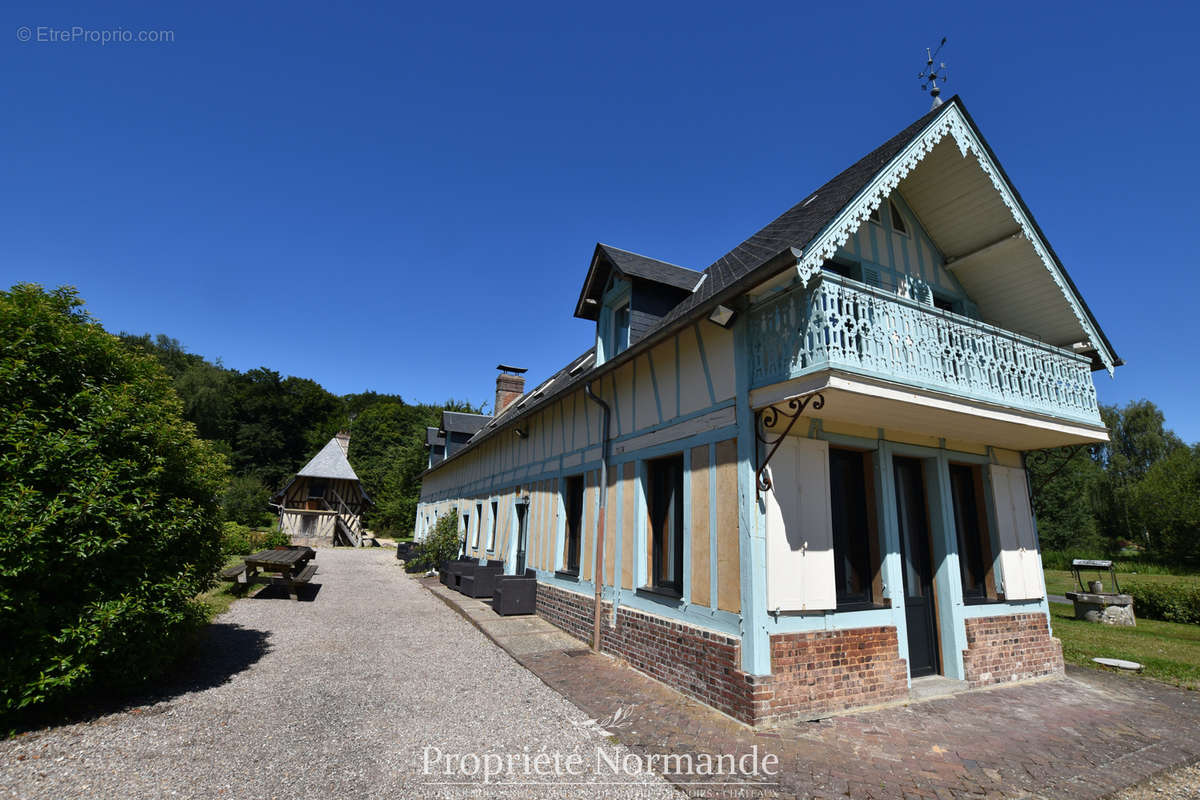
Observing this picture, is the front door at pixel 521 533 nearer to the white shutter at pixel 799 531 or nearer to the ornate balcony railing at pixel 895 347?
the white shutter at pixel 799 531

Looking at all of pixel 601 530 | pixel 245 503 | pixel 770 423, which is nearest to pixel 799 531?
pixel 770 423

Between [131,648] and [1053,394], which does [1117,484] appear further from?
[131,648]

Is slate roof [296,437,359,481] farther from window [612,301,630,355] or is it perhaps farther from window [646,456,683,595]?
window [646,456,683,595]

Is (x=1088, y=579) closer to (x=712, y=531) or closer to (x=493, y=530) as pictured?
(x=493, y=530)

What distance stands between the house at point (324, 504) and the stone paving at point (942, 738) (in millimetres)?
30424

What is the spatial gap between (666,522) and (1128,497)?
50.7m

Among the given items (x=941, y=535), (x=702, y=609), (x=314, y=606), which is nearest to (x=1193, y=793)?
(x=941, y=535)

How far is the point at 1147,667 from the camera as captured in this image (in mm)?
7887

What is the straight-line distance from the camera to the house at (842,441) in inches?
209

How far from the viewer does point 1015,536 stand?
7699 mm

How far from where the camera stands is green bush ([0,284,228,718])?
4180mm

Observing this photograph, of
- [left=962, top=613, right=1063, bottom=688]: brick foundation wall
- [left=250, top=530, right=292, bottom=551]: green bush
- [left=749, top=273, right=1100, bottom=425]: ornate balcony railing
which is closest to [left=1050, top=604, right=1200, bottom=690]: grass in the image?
[left=962, top=613, right=1063, bottom=688]: brick foundation wall

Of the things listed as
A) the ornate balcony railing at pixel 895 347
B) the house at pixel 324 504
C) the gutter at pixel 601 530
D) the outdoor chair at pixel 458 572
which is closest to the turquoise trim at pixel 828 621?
the ornate balcony railing at pixel 895 347

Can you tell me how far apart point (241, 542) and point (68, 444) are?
537 inches
